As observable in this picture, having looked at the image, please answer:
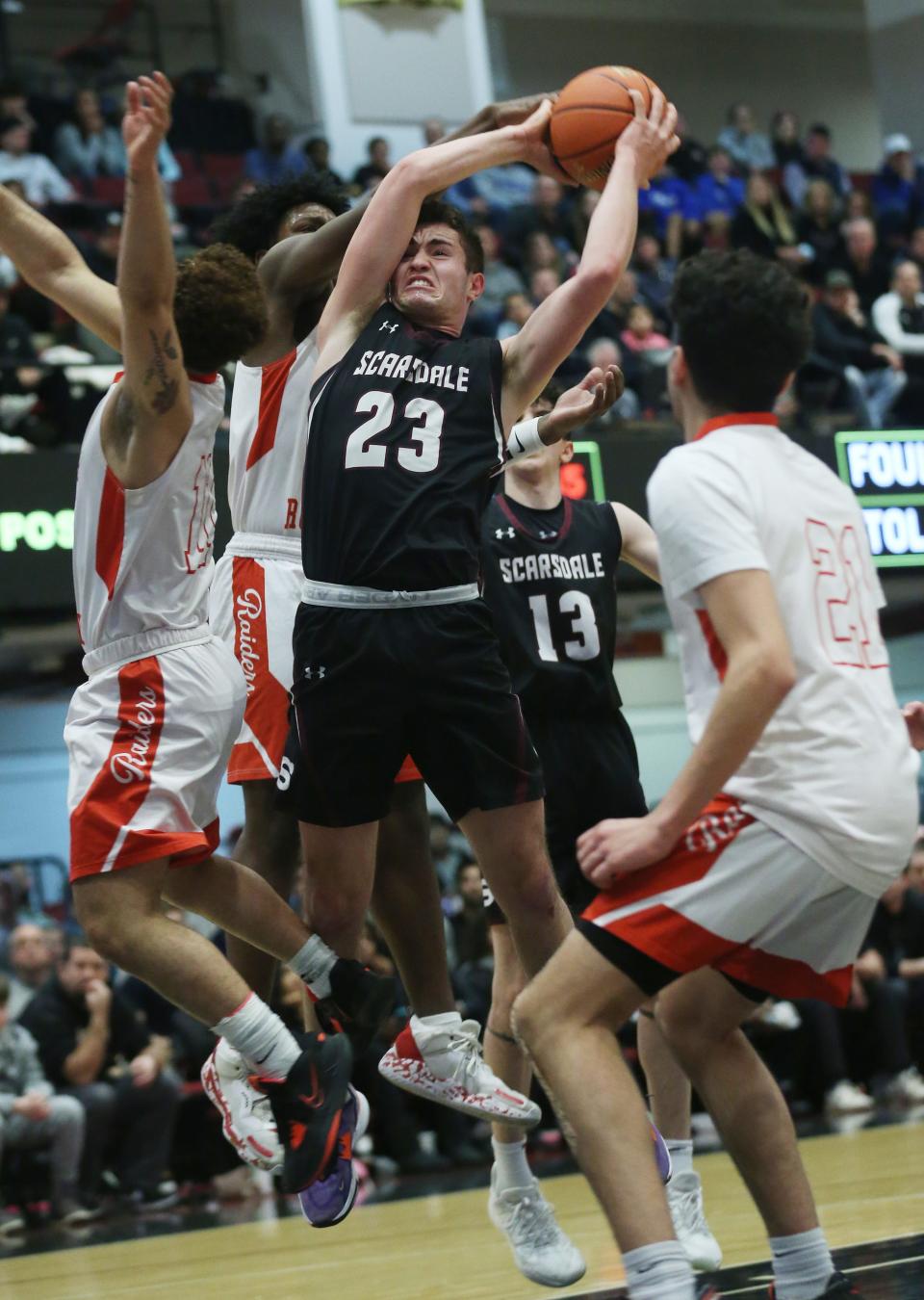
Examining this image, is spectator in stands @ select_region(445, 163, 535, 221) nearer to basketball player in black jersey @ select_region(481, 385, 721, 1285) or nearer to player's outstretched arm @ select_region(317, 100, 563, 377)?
basketball player in black jersey @ select_region(481, 385, 721, 1285)

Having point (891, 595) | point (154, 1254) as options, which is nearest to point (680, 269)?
point (154, 1254)

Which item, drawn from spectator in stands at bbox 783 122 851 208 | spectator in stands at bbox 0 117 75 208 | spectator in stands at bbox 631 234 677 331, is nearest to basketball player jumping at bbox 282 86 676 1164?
spectator in stands at bbox 0 117 75 208

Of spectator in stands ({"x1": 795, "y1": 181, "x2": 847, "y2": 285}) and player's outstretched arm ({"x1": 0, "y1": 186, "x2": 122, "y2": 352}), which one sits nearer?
player's outstretched arm ({"x1": 0, "y1": 186, "x2": 122, "y2": 352})

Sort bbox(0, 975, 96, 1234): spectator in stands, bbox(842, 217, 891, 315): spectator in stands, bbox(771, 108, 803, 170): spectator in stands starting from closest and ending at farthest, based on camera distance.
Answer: bbox(0, 975, 96, 1234): spectator in stands → bbox(842, 217, 891, 315): spectator in stands → bbox(771, 108, 803, 170): spectator in stands

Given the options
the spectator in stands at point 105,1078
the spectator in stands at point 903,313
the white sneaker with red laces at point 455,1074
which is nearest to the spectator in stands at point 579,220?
the spectator in stands at point 903,313

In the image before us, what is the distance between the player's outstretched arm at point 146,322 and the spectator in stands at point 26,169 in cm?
1222

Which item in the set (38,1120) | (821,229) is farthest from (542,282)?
(38,1120)

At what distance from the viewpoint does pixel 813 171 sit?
2169cm

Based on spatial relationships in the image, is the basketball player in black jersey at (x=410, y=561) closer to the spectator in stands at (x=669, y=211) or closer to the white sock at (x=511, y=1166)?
the white sock at (x=511, y=1166)

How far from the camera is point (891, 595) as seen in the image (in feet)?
57.5

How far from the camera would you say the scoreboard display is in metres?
14.1

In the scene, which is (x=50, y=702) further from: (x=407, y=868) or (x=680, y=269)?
(x=680, y=269)

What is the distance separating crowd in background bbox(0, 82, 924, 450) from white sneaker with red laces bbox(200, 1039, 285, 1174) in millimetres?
7936

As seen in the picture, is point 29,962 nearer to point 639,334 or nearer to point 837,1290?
point 837,1290
